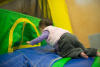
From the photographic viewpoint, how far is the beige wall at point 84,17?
2144 mm

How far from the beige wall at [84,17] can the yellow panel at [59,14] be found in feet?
0.46

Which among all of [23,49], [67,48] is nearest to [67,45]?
[67,48]

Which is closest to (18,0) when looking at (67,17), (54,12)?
(54,12)

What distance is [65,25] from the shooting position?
2.27 meters

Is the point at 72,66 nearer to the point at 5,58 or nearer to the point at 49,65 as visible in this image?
the point at 49,65

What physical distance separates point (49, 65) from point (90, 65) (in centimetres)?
29

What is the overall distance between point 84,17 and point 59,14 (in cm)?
53

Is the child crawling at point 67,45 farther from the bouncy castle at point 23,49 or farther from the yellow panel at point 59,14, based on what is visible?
the yellow panel at point 59,14

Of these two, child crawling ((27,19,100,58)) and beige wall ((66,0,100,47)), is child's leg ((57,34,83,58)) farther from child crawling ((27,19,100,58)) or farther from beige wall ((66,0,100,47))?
beige wall ((66,0,100,47))

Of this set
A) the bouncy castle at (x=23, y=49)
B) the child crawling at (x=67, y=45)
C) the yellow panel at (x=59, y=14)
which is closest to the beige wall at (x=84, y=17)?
the yellow panel at (x=59, y=14)

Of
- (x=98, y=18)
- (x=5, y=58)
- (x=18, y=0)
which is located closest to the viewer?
(x=5, y=58)

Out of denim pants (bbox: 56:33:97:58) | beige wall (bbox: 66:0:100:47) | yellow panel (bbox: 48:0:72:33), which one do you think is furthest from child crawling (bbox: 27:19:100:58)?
beige wall (bbox: 66:0:100:47)

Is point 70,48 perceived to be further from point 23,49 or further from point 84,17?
point 84,17

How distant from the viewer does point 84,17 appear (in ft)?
7.49
